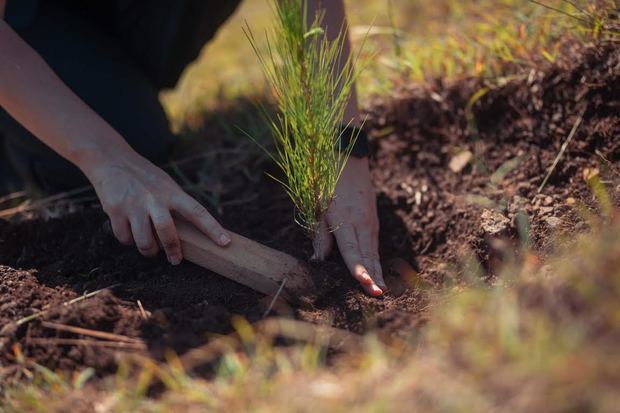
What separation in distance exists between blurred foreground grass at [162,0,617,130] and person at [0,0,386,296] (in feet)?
1.11

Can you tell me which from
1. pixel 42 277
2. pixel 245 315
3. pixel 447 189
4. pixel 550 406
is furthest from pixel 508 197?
pixel 42 277

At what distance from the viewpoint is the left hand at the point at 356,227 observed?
1725 mm

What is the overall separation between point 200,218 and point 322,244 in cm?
37

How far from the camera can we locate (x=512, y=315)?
101 centimetres

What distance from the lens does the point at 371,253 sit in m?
1.79

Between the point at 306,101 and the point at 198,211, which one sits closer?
the point at 306,101

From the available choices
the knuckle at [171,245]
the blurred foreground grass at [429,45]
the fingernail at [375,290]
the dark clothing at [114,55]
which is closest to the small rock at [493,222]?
the fingernail at [375,290]

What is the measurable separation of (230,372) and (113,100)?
150 centimetres

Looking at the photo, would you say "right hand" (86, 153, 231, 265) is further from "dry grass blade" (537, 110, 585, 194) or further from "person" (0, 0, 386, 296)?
"dry grass blade" (537, 110, 585, 194)

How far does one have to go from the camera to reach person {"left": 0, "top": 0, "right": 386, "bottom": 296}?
5.51 ft

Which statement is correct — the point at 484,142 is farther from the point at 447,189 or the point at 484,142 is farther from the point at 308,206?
the point at 308,206

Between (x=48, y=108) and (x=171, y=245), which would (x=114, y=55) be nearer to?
(x=48, y=108)

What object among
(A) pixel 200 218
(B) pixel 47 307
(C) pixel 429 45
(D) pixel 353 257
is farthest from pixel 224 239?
(C) pixel 429 45

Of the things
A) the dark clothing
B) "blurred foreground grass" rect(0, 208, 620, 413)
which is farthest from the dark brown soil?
the dark clothing
